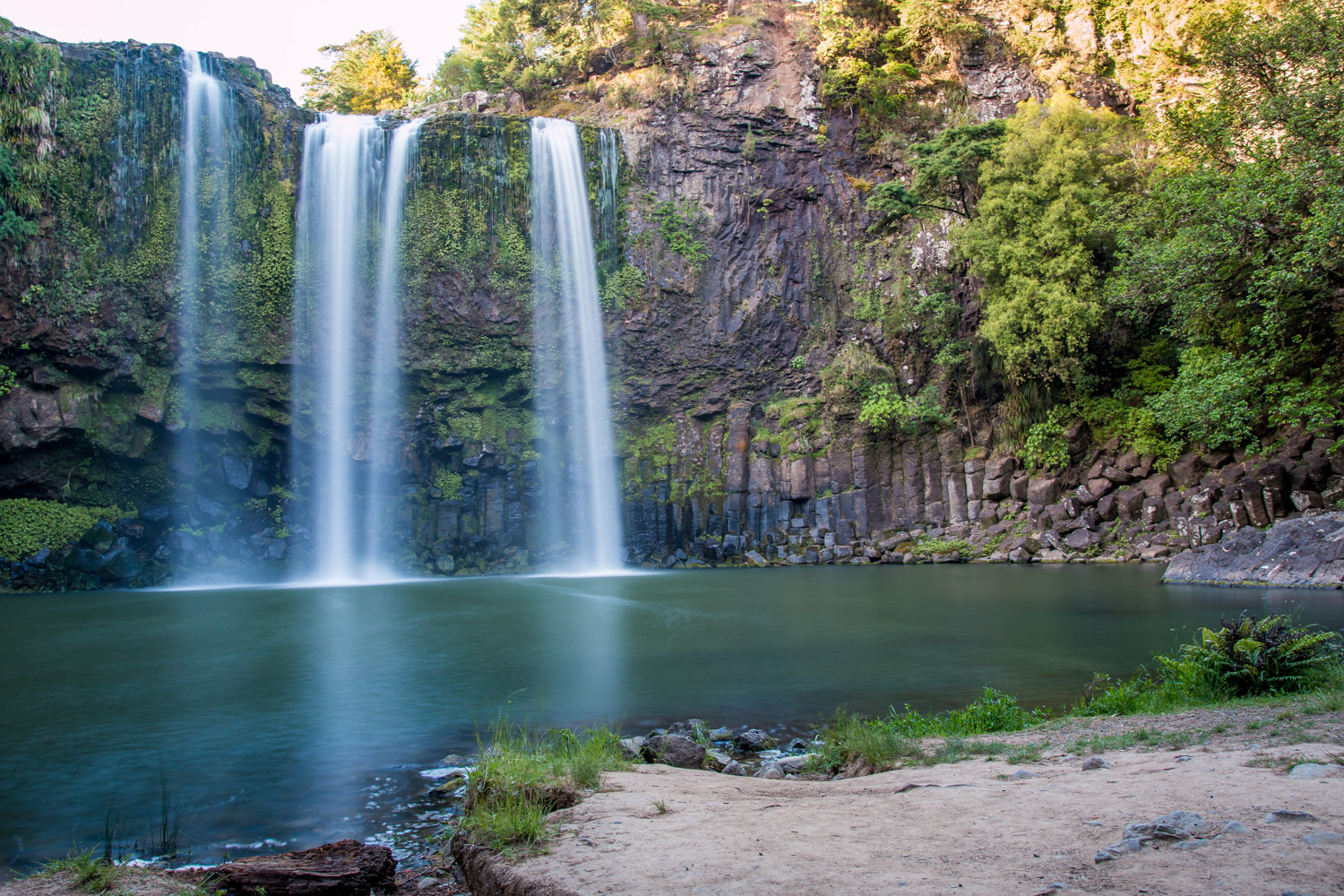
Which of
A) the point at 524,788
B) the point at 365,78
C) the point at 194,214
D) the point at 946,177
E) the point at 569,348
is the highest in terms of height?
the point at 365,78

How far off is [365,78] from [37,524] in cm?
3458

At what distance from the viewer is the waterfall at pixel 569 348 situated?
3375 centimetres

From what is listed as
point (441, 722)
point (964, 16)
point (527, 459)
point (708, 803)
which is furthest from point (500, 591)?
point (964, 16)

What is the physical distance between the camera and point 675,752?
6453 millimetres

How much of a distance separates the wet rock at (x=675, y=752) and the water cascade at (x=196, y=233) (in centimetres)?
2978

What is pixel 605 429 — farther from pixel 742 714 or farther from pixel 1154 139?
pixel 742 714

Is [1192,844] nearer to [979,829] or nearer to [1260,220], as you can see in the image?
[979,829]

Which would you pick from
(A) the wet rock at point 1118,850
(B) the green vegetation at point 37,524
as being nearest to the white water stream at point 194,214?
(B) the green vegetation at point 37,524

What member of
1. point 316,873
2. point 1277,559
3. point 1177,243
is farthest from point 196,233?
point 1277,559

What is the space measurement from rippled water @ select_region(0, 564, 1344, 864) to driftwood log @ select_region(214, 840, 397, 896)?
97cm

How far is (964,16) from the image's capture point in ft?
121

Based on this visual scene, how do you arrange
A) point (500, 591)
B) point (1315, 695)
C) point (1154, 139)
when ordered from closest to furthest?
point (1315, 695), point (500, 591), point (1154, 139)

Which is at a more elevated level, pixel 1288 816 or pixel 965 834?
pixel 1288 816

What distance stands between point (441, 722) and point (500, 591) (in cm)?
1574
